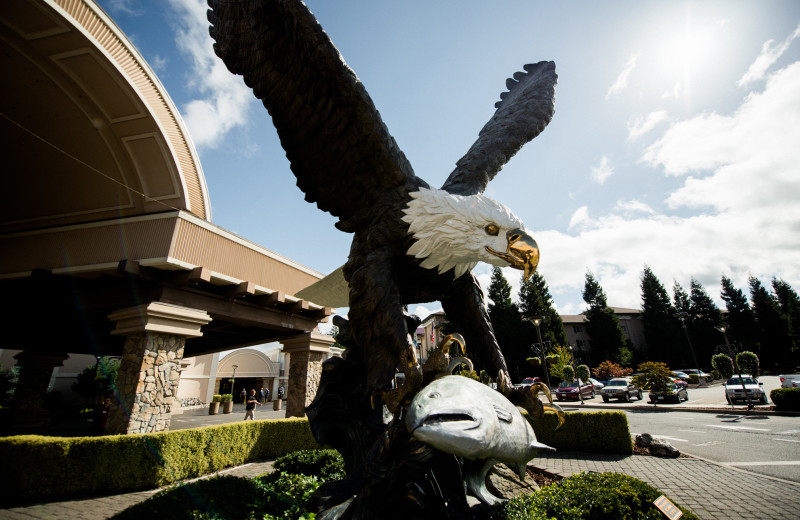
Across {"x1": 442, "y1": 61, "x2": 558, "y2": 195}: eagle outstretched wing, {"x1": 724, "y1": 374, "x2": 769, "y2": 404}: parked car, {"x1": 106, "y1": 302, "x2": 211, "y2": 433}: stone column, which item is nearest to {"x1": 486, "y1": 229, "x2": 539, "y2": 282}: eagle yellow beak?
{"x1": 442, "y1": 61, "x2": 558, "y2": 195}: eagle outstretched wing

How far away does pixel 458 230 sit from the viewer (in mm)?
2889

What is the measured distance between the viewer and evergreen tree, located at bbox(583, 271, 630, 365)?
3959cm

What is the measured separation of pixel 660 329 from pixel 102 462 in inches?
2055

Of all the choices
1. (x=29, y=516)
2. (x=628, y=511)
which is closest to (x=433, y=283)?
(x=628, y=511)

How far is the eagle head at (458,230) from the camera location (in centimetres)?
277

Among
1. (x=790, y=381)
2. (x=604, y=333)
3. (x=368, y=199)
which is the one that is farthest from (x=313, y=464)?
(x=604, y=333)

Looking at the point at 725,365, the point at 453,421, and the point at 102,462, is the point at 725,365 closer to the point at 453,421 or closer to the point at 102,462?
the point at 453,421

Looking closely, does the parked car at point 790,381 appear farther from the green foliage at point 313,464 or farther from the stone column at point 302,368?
the green foliage at point 313,464

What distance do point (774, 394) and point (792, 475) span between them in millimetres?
10704

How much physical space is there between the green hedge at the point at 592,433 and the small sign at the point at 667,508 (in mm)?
5690

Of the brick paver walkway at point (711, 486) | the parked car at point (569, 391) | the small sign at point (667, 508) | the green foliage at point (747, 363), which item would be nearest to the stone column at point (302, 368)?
the brick paver walkway at point (711, 486)

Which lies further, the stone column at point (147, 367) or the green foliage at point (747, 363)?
the green foliage at point (747, 363)

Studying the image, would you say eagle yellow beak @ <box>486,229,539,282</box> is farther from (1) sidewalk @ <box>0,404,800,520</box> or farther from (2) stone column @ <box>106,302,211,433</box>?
(2) stone column @ <box>106,302,211,433</box>

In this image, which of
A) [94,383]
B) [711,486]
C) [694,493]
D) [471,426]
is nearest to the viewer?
[471,426]
